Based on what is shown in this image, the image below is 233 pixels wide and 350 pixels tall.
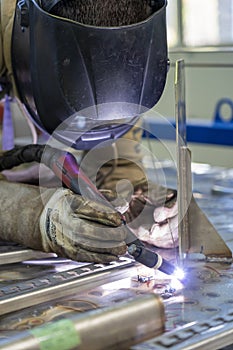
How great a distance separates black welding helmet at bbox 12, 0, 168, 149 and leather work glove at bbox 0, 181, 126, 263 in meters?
0.14

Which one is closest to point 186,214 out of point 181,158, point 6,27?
point 181,158

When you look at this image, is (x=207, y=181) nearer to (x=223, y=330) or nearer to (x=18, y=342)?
(x=223, y=330)

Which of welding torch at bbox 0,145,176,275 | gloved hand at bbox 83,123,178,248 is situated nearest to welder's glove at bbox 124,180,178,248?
gloved hand at bbox 83,123,178,248

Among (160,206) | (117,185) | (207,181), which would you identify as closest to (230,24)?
(207,181)

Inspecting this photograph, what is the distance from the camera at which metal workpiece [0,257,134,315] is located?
37.8 inches

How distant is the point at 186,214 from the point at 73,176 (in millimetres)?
190

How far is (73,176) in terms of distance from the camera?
114 cm

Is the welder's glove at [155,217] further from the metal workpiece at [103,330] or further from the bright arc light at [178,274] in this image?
the metal workpiece at [103,330]

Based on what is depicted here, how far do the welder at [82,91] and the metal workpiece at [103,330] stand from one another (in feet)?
0.76

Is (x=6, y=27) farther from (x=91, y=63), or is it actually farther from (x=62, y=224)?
(x=62, y=224)

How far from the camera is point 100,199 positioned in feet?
3.63

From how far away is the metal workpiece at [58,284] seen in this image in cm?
96

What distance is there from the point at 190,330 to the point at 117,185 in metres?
0.68

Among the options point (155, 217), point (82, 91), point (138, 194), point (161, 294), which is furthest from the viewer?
point (138, 194)
